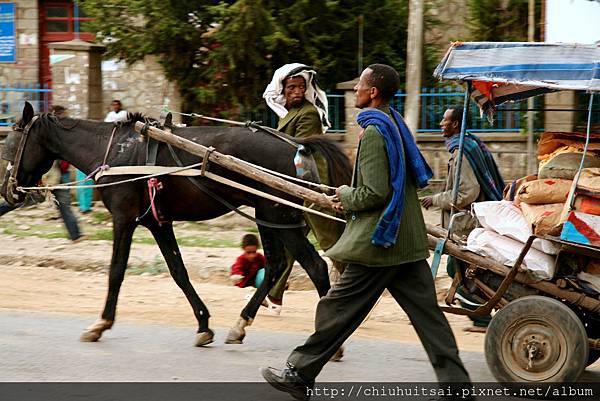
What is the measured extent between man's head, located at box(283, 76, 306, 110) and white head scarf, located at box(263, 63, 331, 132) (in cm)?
3

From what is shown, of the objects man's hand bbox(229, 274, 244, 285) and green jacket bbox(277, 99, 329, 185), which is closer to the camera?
green jacket bbox(277, 99, 329, 185)

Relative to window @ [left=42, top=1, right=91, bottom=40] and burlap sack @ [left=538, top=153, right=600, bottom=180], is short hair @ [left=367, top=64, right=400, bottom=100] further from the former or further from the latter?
window @ [left=42, top=1, right=91, bottom=40]

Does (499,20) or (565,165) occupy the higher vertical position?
(499,20)

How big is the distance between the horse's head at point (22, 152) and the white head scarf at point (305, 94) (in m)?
1.88

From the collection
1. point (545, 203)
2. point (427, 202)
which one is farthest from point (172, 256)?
point (545, 203)

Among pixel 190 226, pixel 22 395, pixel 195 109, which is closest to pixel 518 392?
pixel 22 395

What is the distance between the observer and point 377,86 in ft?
16.6

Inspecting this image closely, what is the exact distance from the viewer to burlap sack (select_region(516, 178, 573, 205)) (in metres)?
5.70

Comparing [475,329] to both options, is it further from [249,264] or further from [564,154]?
[249,264]

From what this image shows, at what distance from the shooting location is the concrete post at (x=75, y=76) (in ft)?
49.3

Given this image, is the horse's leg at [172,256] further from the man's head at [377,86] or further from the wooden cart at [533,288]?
the man's head at [377,86]

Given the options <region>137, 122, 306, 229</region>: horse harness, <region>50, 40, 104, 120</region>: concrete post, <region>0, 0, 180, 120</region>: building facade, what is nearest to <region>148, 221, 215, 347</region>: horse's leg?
<region>137, 122, 306, 229</region>: horse harness

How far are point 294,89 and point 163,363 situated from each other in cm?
242

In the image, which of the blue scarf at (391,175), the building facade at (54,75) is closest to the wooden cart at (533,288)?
the blue scarf at (391,175)
